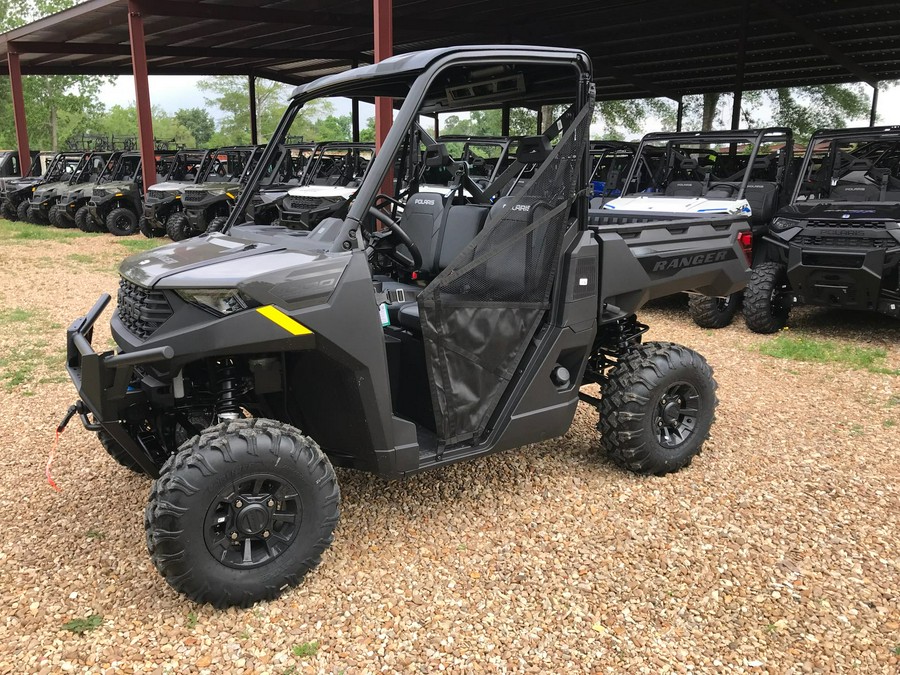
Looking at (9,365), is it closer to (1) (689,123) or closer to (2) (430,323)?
(2) (430,323)

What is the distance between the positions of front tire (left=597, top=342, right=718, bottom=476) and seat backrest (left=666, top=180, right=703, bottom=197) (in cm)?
505

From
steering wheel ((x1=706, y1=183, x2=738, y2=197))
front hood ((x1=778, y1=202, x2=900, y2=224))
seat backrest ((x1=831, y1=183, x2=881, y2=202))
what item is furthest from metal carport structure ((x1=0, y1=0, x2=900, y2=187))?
front hood ((x1=778, y1=202, x2=900, y2=224))

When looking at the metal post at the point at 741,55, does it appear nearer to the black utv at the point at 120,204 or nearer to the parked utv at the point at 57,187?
the black utv at the point at 120,204

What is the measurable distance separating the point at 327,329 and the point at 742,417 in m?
3.17

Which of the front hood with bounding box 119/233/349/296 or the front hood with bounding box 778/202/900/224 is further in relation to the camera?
the front hood with bounding box 778/202/900/224

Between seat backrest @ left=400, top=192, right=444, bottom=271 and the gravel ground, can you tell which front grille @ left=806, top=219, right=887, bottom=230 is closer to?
the gravel ground

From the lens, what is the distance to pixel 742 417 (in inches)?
186

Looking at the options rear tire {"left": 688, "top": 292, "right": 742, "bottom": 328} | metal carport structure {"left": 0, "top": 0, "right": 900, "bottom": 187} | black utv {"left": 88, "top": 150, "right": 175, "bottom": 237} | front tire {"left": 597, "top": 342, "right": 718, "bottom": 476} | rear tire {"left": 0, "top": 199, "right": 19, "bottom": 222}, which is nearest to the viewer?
front tire {"left": 597, "top": 342, "right": 718, "bottom": 476}

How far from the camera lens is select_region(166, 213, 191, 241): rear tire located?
13.2 meters

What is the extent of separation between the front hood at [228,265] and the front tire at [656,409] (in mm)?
1684

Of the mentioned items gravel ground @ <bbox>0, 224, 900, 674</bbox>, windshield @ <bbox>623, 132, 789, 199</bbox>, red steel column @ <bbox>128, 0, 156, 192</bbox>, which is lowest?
gravel ground @ <bbox>0, 224, 900, 674</bbox>

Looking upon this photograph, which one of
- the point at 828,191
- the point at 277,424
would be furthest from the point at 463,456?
the point at 828,191

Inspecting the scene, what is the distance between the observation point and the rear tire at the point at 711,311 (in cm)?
726

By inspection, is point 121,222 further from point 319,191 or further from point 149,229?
point 319,191
